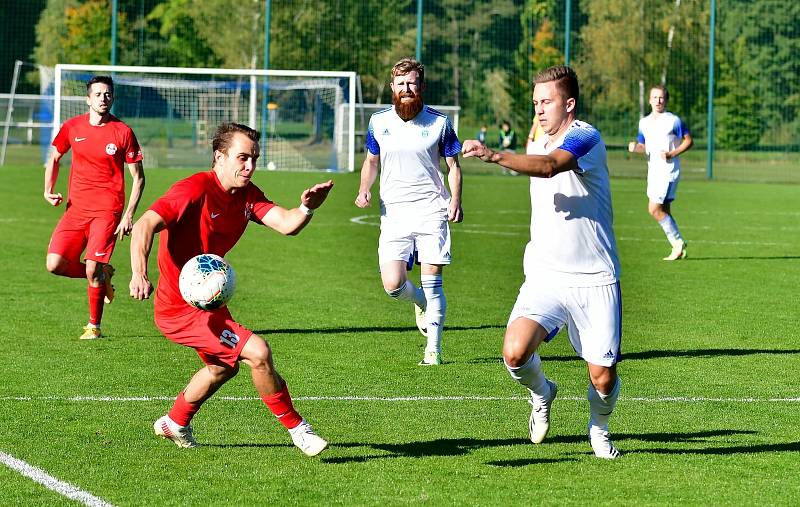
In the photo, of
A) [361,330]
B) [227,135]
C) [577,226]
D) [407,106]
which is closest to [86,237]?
[361,330]

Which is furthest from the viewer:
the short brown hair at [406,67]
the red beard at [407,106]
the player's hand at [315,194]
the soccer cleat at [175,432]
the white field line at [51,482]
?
the red beard at [407,106]

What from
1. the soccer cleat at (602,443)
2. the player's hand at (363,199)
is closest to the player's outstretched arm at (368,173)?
the player's hand at (363,199)

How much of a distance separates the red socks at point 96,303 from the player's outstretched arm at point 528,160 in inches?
221

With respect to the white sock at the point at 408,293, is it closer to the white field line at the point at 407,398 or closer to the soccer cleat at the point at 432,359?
the soccer cleat at the point at 432,359

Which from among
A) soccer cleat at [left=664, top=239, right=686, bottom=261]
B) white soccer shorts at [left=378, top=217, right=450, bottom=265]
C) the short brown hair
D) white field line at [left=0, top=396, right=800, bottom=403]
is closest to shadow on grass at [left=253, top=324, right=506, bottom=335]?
white soccer shorts at [left=378, top=217, right=450, bottom=265]

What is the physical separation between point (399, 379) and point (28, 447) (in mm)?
2883

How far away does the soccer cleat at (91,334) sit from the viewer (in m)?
10.6

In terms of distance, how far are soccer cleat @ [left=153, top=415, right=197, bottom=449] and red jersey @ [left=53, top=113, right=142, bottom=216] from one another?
444 cm

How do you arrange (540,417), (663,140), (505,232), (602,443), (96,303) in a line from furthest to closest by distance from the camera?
(505,232) < (663,140) < (96,303) < (540,417) < (602,443)

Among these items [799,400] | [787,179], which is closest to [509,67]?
[787,179]

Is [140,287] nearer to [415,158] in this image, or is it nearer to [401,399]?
[401,399]

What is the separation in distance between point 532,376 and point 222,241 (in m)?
1.70

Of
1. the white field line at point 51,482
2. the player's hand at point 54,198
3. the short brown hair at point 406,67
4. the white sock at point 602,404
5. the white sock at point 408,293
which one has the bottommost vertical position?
the white field line at point 51,482

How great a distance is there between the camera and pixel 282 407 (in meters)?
6.46
